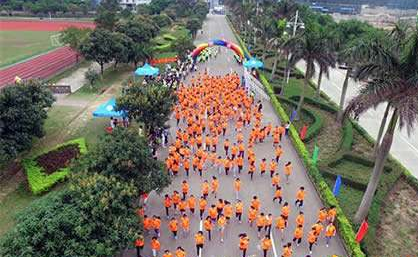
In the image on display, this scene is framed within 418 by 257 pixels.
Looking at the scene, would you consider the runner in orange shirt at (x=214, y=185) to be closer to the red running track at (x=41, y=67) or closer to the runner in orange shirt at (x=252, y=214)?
the runner in orange shirt at (x=252, y=214)

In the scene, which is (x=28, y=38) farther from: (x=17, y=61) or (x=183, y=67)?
(x=183, y=67)

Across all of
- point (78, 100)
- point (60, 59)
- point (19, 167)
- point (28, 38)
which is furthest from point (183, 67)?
point (28, 38)

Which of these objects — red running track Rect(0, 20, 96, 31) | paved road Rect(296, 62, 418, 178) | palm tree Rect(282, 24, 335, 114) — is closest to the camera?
paved road Rect(296, 62, 418, 178)

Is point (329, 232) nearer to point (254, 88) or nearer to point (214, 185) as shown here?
point (214, 185)

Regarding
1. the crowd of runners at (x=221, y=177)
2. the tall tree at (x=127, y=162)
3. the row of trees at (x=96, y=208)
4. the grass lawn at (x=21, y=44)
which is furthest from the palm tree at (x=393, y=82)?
the grass lawn at (x=21, y=44)

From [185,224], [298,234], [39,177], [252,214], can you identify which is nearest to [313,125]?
[252,214]

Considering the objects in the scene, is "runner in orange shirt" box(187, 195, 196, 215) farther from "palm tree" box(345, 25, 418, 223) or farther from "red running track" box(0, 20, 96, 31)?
"red running track" box(0, 20, 96, 31)

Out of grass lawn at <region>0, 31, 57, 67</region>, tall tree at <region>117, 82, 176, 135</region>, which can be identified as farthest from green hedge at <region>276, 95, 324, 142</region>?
grass lawn at <region>0, 31, 57, 67</region>
